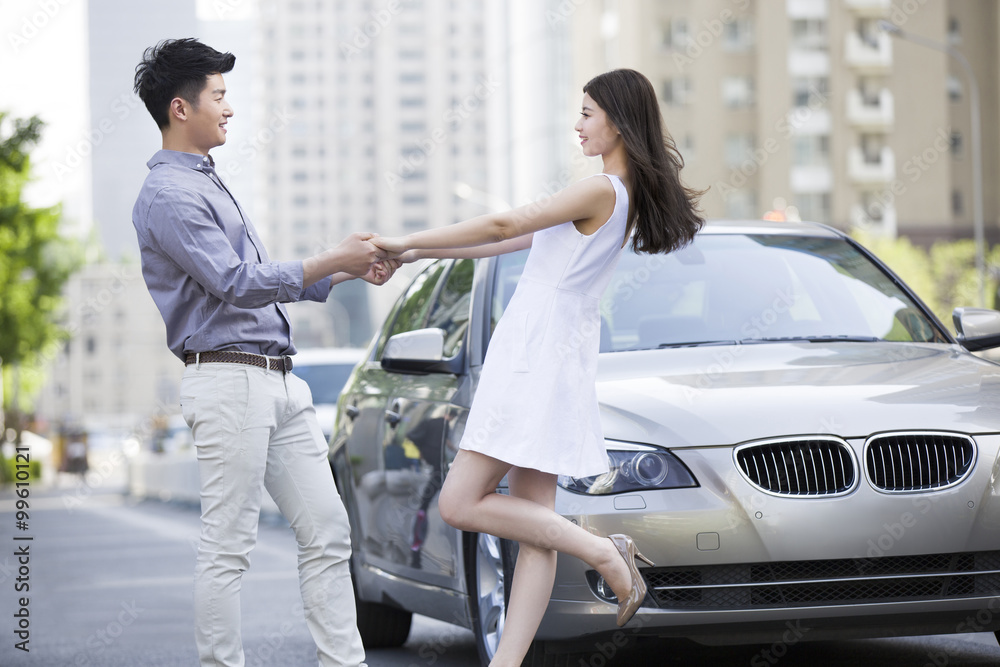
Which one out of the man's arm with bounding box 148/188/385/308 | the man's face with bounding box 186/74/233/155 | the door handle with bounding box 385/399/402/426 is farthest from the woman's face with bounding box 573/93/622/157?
the door handle with bounding box 385/399/402/426

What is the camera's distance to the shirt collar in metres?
4.17

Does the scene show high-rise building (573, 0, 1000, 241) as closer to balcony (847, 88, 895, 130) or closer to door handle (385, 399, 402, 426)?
balcony (847, 88, 895, 130)

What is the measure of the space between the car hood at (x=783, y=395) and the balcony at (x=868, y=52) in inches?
2462

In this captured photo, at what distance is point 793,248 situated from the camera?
577 cm

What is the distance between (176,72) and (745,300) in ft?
7.59

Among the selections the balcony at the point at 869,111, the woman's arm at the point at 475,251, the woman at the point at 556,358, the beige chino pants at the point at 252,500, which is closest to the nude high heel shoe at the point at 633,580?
the woman at the point at 556,358

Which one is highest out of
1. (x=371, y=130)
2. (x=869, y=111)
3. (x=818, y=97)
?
(x=371, y=130)

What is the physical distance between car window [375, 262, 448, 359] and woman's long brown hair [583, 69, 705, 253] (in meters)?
2.14

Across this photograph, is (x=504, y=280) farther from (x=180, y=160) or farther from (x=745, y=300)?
(x=180, y=160)

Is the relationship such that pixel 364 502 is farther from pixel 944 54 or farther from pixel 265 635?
pixel 944 54

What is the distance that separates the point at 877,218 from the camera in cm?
6369

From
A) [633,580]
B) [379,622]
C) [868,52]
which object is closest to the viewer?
[633,580]

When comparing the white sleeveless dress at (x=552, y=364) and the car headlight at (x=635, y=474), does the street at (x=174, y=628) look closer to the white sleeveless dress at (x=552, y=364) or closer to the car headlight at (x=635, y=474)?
the car headlight at (x=635, y=474)

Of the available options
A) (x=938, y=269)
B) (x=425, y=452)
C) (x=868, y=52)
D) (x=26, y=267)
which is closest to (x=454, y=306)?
(x=425, y=452)
